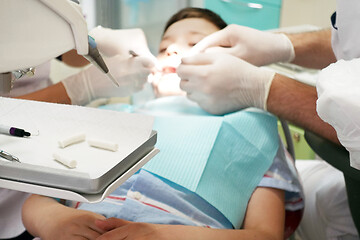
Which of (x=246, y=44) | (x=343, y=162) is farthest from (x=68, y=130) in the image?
(x=246, y=44)

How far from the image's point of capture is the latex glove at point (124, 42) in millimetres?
901

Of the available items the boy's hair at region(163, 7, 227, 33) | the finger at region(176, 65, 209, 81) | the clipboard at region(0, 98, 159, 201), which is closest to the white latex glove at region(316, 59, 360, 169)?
the clipboard at region(0, 98, 159, 201)

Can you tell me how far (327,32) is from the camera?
1376 mm

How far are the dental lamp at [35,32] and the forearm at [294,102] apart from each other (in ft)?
2.21

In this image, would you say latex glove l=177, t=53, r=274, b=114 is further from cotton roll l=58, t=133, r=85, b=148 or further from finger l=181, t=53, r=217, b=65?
cotton roll l=58, t=133, r=85, b=148

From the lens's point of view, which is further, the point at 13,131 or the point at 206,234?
the point at 206,234

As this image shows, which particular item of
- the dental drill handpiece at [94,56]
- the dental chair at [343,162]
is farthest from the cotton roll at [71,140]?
the dental chair at [343,162]

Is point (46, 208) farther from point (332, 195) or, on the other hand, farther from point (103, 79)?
point (332, 195)

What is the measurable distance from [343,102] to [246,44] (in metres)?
0.65

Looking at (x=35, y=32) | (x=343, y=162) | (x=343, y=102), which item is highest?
(x=35, y=32)

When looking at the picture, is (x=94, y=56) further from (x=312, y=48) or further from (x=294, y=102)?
(x=312, y=48)

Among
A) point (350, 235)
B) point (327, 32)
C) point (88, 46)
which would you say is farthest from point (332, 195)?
point (88, 46)

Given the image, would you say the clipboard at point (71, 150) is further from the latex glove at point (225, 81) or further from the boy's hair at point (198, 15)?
the boy's hair at point (198, 15)

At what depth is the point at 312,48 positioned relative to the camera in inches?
52.4
